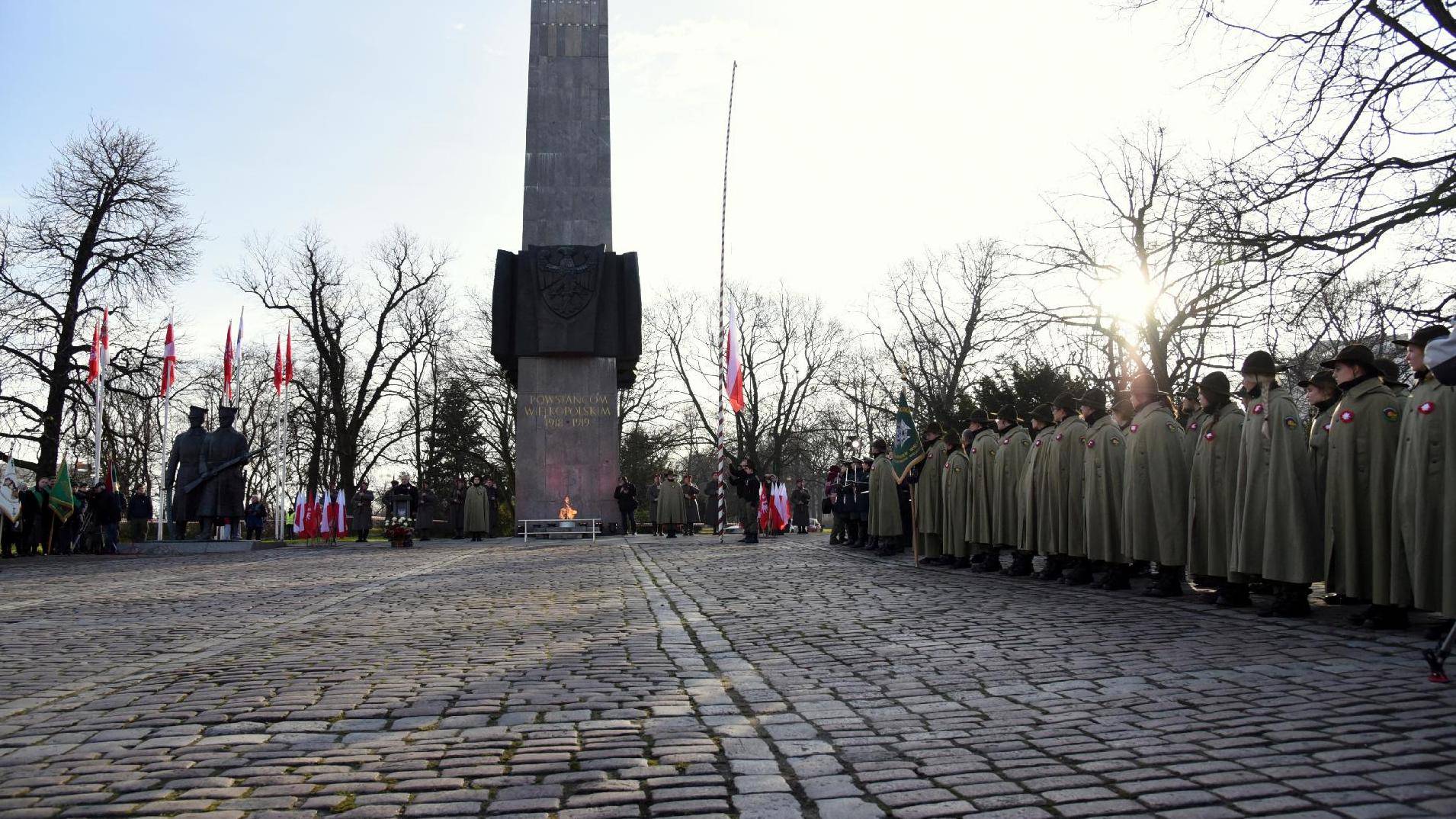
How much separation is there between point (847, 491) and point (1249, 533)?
41.2 feet

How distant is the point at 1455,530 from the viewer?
20.1ft

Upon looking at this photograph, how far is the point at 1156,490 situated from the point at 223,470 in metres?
19.9

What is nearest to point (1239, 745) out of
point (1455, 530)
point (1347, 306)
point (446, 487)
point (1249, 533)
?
point (1455, 530)

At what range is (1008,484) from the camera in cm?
1282

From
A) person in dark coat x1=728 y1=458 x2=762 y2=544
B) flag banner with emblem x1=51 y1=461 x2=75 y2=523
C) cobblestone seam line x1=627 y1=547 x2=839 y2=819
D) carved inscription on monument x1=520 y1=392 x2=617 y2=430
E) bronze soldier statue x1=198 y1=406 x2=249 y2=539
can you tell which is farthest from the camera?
carved inscription on monument x1=520 y1=392 x2=617 y2=430

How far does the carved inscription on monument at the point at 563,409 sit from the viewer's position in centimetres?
2812

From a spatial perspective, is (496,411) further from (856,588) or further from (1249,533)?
(1249,533)

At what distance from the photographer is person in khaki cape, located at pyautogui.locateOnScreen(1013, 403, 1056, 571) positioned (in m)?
11.6

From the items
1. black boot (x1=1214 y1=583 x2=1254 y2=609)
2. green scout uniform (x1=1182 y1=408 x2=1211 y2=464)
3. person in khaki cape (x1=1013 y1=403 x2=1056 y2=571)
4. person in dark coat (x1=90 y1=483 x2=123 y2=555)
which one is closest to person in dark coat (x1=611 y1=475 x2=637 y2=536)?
person in dark coat (x1=90 y1=483 x2=123 y2=555)

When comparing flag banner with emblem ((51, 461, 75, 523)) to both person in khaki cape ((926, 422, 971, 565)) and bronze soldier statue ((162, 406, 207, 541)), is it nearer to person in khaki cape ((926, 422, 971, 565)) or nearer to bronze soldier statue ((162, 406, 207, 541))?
bronze soldier statue ((162, 406, 207, 541))

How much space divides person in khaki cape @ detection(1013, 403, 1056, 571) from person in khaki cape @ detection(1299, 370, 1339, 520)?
3.48 meters

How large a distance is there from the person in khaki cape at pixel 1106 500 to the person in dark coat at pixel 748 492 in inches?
498

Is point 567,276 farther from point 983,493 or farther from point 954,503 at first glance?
point 983,493

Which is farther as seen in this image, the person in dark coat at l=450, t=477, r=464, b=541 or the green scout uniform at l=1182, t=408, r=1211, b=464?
the person in dark coat at l=450, t=477, r=464, b=541
